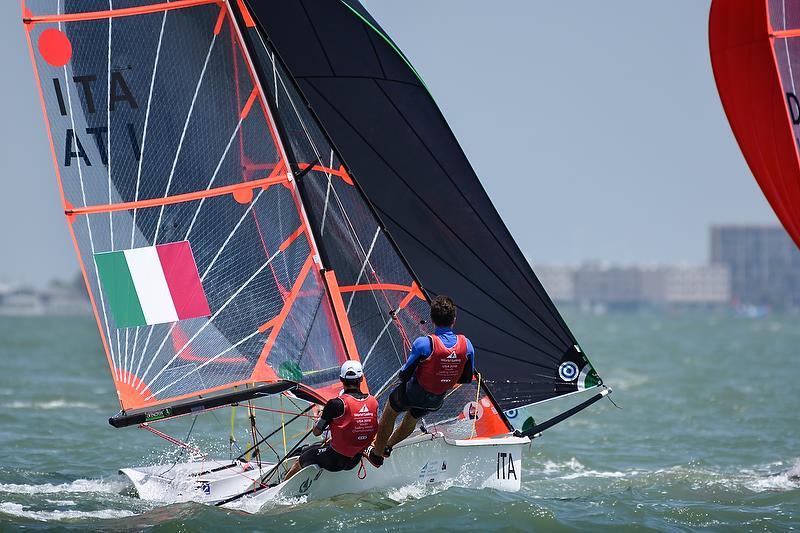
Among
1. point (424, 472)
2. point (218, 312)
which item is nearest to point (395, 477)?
point (424, 472)

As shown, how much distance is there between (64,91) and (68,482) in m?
2.80

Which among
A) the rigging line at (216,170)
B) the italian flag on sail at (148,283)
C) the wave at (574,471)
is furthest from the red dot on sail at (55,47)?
the wave at (574,471)

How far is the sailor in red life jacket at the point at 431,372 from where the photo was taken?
7.73m

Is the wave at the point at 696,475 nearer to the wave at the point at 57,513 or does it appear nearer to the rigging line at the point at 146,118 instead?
the wave at the point at 57,513

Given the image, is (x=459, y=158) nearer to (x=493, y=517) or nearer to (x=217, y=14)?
(x=217, y=14)

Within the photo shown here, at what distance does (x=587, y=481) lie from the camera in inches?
391

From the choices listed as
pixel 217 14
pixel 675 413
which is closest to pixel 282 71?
pixel 217 14

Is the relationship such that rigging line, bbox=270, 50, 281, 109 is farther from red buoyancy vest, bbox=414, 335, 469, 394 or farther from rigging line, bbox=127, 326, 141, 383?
red buoyancy vest, bbox=414, 335, 469, 394

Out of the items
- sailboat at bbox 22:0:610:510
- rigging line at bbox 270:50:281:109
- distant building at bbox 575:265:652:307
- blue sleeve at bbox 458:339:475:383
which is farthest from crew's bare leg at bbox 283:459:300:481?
distant building at bbox 575:265:652:307

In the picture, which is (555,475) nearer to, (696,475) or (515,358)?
(696,475)

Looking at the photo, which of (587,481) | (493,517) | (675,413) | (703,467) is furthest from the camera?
(675,413)

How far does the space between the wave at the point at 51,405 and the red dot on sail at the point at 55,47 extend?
754cm

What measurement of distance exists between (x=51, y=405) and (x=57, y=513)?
327 inches

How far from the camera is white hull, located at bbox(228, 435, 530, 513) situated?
7969 millimetres
